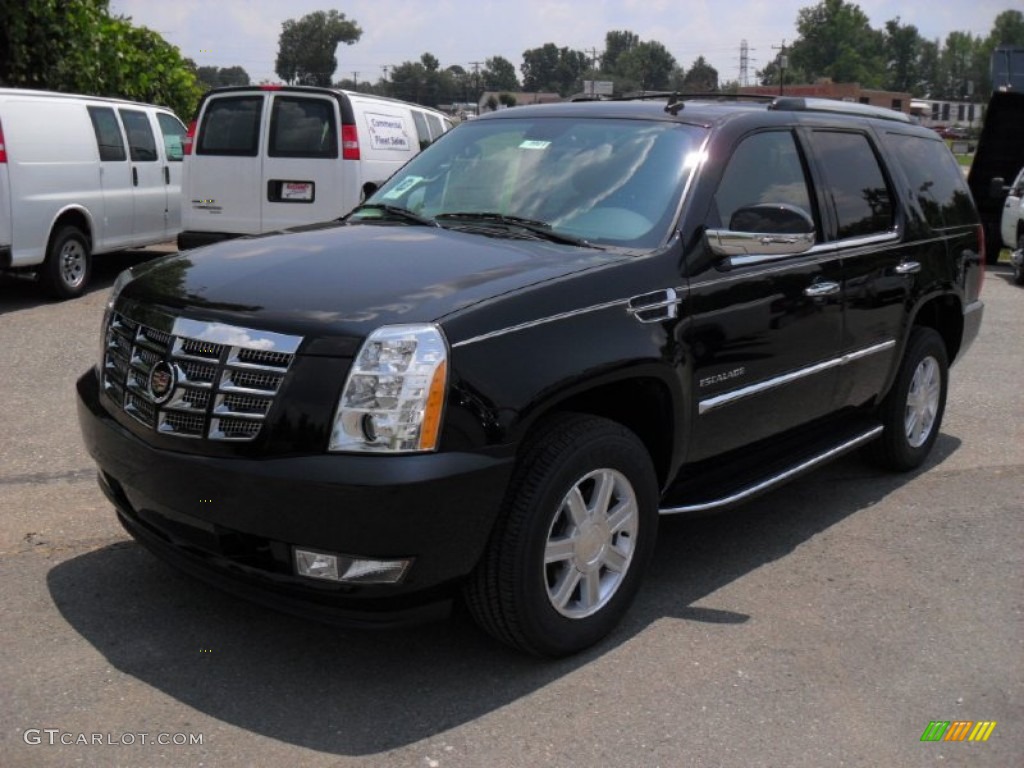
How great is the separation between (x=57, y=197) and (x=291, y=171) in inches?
85.0

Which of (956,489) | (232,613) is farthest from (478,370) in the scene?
(956,489)

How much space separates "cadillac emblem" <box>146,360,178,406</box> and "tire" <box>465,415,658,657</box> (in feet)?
3.64

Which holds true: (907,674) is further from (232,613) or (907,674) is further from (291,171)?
(291,171)

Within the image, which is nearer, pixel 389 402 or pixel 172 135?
pixel 389 402

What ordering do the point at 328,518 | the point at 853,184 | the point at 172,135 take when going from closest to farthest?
the point at 328,518, the point at 853,184, the point at 172,135

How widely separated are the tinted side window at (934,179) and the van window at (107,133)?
8.10 meters

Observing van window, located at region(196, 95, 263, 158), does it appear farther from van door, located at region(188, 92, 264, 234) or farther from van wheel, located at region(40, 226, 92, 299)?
van wheel, located at region(40, 226, 92, 299)

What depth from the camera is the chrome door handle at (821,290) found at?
15.6 feet

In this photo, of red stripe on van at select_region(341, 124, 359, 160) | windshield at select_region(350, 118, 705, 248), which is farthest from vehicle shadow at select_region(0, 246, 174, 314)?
windshield at select_region(350, 118, 705, 248)

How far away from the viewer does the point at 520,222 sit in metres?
4.40

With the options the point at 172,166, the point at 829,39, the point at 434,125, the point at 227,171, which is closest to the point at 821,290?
the point at 227,171

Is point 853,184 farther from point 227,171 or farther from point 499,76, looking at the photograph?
point 499,76

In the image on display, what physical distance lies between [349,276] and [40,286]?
7900 millimetres

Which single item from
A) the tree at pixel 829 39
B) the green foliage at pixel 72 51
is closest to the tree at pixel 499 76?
the tree at pixel 829 39
